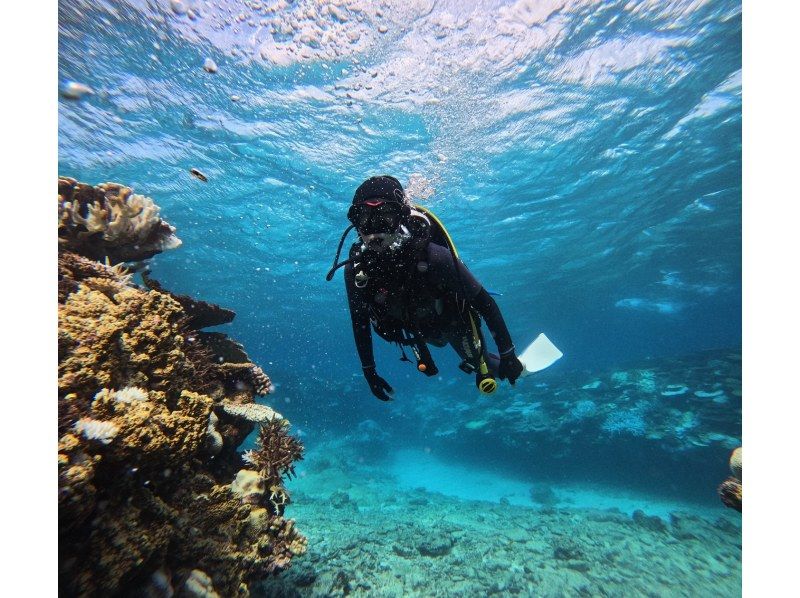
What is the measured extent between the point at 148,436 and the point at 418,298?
127 inches

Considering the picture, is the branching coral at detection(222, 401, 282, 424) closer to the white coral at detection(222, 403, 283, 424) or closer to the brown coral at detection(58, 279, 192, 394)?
the white coral at detection(222, 403, 283, 424)

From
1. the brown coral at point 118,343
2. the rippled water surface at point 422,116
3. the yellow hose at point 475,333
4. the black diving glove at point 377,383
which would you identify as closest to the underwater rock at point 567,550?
the yellow hose at point 475,333

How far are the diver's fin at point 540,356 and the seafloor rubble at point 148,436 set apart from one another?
4.54 m

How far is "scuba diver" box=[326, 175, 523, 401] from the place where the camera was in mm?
4402

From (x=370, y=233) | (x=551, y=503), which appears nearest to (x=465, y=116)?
(x=370, y=233)

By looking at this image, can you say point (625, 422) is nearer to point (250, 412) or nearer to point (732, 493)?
point (732, 493)

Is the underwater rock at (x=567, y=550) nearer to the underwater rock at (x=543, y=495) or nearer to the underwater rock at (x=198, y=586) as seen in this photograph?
the underwater rock at (x=198, y=586)

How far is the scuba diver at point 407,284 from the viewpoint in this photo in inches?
173

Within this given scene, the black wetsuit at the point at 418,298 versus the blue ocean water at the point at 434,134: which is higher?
the blue ocean water at the point at 434,134

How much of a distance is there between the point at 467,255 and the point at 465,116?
15.1 meters

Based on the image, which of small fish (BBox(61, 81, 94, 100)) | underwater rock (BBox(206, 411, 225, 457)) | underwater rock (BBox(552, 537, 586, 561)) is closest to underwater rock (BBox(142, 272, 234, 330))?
underwater rock (BBox(206, 411, 225, 457))

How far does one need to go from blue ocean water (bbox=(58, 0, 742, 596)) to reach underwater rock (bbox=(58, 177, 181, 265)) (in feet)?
22.9

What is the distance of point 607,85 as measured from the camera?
12156 millimetres

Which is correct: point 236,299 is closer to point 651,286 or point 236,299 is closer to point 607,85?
point 607,85
